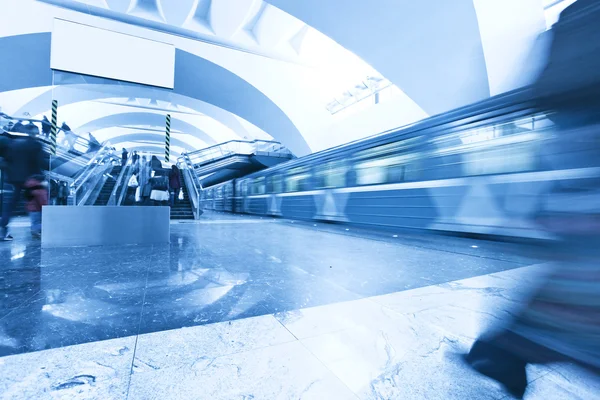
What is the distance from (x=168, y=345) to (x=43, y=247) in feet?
13.5

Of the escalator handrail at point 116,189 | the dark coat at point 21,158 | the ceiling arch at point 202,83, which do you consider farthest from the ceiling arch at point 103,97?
the escalator handrail at point 116,189

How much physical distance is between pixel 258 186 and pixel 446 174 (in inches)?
423

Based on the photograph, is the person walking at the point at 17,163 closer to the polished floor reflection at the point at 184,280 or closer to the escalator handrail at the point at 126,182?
the polished floor reflection at the point at 184,280

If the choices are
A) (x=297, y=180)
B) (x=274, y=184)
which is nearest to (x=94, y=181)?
(x=297, y=180)

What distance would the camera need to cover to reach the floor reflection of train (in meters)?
4.74

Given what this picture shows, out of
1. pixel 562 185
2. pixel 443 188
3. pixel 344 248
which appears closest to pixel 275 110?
pixel 443 188

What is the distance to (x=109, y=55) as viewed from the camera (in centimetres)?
490

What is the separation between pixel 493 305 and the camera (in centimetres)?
200

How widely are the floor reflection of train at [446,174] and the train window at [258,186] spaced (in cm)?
533

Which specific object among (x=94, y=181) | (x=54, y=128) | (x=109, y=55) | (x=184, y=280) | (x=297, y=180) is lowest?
(x=184, y=280)

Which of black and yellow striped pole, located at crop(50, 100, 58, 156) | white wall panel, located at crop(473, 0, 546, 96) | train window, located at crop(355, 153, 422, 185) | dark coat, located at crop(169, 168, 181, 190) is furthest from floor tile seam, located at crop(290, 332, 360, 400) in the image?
dark coat, located at crop(169, 168, 181, 190)

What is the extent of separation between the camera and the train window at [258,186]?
14.7 metres

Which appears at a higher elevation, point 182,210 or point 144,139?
point 144,139

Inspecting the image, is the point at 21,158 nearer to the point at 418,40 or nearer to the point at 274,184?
the point at 274,184
